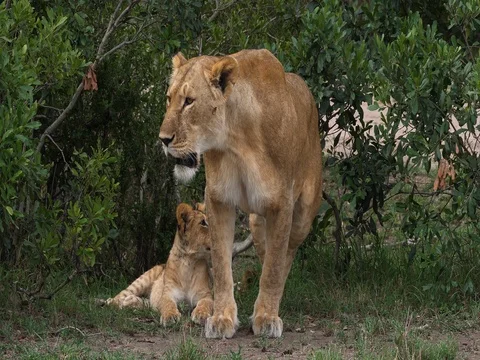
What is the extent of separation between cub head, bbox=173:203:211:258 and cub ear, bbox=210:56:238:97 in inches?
55.1

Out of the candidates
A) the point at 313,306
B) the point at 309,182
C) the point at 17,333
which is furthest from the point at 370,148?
the point at 17,333

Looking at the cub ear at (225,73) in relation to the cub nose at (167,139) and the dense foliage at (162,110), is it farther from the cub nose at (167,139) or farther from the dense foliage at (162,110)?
the dense foliage at (162,110)

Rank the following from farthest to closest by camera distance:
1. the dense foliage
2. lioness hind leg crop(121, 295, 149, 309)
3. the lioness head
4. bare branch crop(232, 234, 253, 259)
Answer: bare branch crop(232, 234, 253, 259)
lioness hind leg crop(121, 295, 149, 309)
the dense foliage
the lioness head

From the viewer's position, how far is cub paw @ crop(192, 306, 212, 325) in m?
7.38

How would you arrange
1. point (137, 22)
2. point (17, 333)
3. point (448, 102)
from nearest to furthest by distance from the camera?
point (17, 333) → point (448, 102) → point (137, 22)

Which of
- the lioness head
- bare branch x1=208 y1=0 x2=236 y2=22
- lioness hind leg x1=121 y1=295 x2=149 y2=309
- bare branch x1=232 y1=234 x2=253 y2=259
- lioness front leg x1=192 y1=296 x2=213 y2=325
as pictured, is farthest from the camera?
bare branch x1=232 y1=234 x2=253 y2=259

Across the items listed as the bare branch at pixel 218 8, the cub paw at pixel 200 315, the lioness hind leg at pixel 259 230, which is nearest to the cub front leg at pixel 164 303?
the cub paw at pixel 200 315

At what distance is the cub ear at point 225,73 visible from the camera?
6703 millimetres

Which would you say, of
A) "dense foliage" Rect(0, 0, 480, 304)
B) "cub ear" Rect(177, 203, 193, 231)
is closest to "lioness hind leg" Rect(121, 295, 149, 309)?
"dense foliage" Rect(0, 0, 480, 304)

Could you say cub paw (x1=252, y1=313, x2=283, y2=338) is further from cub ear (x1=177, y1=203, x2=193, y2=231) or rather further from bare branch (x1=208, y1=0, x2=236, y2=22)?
bare branch (x1=208, y1=0, x2=236, y2=22)

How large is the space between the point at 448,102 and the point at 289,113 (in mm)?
991

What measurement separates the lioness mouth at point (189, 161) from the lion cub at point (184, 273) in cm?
124

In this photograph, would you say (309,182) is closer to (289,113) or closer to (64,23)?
(289,113)

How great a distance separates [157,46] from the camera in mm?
7852
